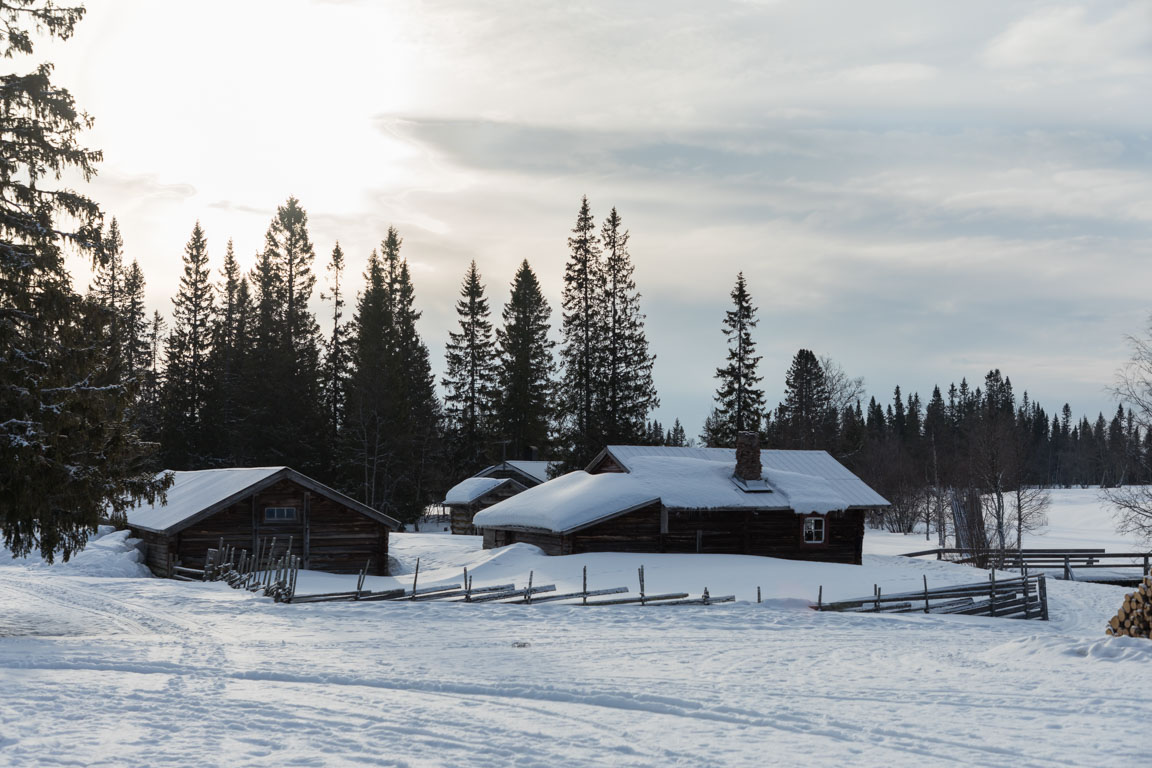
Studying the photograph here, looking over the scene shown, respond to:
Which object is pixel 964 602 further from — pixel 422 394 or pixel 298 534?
pixel 422 394

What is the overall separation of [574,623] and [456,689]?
886cm

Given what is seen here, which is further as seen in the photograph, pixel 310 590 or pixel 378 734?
pixel 310 590

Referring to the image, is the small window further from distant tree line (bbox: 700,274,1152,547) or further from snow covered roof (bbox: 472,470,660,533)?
distant tree line (bbox: 700,274,1152,547)

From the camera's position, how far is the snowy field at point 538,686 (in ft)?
32.3

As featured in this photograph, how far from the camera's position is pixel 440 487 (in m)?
68.9

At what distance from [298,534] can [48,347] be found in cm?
1656

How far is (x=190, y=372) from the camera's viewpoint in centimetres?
6675

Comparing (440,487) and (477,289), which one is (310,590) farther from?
(477,289)

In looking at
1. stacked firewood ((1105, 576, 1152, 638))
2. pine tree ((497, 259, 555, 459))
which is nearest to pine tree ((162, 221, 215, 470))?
pine tree ((497, 259, 555, 459))

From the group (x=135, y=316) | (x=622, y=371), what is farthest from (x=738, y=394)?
(x=135, y=316)

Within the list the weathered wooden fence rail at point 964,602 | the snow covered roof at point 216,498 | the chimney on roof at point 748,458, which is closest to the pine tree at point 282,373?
the snow covered roof at point 216,498

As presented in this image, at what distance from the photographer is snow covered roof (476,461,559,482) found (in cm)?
6094

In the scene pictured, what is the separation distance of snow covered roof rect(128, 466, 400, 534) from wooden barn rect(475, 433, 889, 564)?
580cm

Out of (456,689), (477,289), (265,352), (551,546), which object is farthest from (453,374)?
(456,689)
